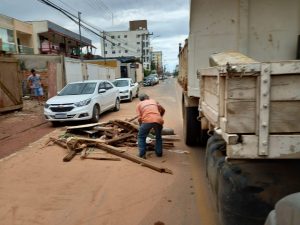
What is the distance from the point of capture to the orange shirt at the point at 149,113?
24.5 ft

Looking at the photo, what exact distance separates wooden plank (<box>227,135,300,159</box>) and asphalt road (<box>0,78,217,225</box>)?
2208mm

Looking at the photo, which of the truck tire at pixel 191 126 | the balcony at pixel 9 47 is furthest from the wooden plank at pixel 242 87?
the balcony at pixel 9 47

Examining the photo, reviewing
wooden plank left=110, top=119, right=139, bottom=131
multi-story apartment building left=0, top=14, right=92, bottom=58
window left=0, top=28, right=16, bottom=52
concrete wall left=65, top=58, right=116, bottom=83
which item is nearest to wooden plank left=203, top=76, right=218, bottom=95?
wooden plank left=110, top=119, right=139, bottom=131

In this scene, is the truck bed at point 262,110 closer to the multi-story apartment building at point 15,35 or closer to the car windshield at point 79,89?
the car windshield at point 79,89

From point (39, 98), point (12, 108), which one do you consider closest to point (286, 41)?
point (12, 108)

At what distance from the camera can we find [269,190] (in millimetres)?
2500

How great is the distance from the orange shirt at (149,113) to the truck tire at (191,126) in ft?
2.07

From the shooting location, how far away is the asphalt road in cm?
464

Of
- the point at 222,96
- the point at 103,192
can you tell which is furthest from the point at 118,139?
the point at 222,96

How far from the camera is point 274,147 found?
2.49 meters

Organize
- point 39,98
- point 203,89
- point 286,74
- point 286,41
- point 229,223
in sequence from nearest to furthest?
point 286,74, point 229,223, point 203,89, point 286,41, point 39,98

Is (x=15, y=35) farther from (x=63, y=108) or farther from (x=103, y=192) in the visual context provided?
(x=103, y=192)

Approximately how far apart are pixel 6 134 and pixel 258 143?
410 inches

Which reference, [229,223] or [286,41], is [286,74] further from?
[286,41]
